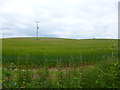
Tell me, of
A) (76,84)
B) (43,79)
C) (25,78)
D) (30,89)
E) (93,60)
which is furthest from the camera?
(93,60)

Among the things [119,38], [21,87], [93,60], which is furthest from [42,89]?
[93,60]

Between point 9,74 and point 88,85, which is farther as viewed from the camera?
point 88,85

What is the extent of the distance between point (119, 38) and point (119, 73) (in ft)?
2.94

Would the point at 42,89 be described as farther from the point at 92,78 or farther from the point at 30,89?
the point at 92,78

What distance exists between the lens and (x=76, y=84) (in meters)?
3.32

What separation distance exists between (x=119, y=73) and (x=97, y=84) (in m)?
0.64

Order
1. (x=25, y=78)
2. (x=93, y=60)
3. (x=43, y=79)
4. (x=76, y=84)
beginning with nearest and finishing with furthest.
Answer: (x=76, y=84) < (x=43, y=79) < (x=25, y=78) < (x=93, y=60)

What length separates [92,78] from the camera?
12.3 ft

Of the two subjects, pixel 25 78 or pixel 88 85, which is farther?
pixel 25 78

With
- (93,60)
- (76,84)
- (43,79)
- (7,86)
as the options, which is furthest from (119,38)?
(93,60)

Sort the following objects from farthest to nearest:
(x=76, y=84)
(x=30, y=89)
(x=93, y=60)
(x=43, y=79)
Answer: (x=93, y=60) < (x=43, y=79) < (x=76, y=84) < (x=30, y=89)

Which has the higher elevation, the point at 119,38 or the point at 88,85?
the point at 119,38

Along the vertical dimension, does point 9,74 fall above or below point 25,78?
above

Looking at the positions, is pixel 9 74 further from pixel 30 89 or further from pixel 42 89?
pixel 42 89
